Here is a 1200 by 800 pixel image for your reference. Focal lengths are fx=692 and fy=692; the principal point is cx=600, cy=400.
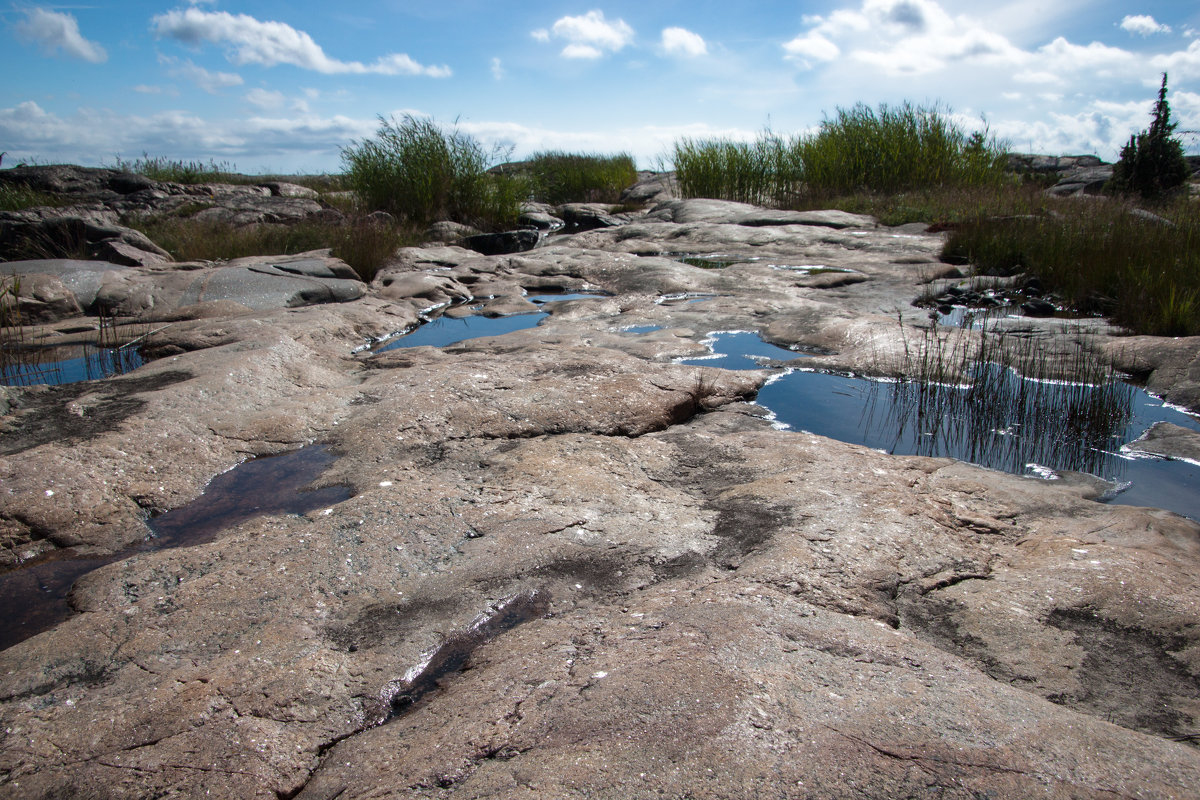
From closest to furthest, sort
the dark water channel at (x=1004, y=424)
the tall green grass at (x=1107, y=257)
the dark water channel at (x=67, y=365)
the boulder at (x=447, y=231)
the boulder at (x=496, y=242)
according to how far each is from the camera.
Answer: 1. the dark water channel at (x=1004, y=424)
2. the dark water channel at (x=67, y=365)
3. the tall green grass at (x=1107, y=257)
4. the boulder at (x=496, y=242)
5. the boulder at (x=447, y=231)

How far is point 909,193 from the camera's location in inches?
531

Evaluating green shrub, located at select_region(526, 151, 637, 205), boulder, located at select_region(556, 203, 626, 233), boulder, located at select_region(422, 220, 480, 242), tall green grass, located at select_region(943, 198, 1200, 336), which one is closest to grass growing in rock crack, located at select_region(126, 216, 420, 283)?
boulder, located at select_region(422, 220, 480, 242)

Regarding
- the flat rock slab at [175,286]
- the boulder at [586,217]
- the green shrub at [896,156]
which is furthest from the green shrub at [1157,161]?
the flat rock slab at [175,286]

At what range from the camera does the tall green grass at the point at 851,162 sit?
546 inches

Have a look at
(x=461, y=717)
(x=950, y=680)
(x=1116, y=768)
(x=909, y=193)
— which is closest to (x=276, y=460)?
(x=461, y=717)

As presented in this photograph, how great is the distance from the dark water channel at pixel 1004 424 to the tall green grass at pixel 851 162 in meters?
11.3

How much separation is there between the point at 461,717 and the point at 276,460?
200cm

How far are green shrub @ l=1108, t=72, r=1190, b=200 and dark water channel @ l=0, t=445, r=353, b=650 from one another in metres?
14.4

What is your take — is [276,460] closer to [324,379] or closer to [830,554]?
[324,379]

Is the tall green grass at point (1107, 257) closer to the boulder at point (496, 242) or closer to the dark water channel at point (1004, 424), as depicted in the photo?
the dark water channel at point (1004, 424)

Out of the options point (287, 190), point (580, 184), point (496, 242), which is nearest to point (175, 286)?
point (496, 242)

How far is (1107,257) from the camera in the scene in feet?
20.7

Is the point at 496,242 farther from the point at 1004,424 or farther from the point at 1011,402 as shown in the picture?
the point at 1004,424

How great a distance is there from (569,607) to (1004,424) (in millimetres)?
2913
